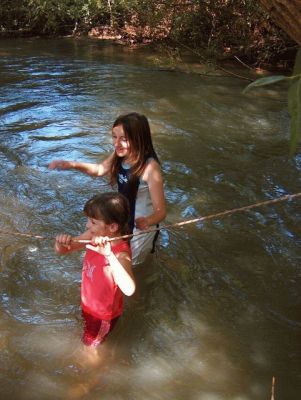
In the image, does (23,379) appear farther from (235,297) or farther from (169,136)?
(169,136)

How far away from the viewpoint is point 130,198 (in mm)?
3309

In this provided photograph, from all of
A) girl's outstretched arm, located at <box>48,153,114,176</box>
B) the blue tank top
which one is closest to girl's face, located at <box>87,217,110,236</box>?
the blue tank top

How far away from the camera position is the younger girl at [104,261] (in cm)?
267

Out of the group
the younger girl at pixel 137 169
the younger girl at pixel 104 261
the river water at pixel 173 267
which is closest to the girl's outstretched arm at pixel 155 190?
the younger girl at pixel 137 169

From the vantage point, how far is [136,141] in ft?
10.4

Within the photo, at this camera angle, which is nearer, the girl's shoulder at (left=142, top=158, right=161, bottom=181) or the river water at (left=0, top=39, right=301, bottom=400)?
the river water at (left=0, top=39, right=301, bottom=400)

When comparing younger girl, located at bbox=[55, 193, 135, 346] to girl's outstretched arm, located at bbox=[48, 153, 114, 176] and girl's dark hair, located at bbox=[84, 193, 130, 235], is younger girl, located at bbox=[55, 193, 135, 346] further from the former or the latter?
girl's outstretched arm, located at bbox=[48, 153, 114, 176]

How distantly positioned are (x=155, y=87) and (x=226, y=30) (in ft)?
12.1

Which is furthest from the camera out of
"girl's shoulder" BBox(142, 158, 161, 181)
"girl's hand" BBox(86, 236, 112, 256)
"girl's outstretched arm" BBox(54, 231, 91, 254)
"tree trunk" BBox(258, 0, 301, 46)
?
"girl's shoulder" BBox(142, 158, 161, 181)

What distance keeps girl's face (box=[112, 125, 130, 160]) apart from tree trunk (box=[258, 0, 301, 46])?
1254 mm

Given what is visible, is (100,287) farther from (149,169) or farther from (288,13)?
(288,13)

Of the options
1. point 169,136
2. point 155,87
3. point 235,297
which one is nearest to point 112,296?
point 235,297

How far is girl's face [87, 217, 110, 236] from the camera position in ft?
9.06

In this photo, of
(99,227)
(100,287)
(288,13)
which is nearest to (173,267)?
(100,287)
